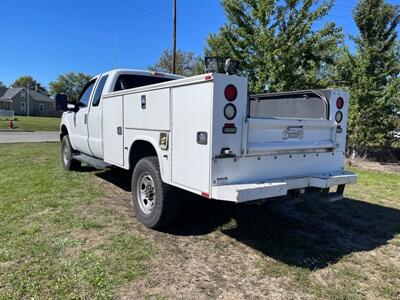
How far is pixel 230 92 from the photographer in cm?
337

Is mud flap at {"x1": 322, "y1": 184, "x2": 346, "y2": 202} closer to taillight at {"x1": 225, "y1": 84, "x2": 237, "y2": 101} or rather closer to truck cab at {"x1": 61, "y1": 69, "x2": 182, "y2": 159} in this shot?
taillight at {"x1": 225, "y1": 84, "x2": 237, "y2": 101}

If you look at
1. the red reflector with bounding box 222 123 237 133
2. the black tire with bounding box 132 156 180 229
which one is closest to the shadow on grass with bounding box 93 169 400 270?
the black tire with bounding box 132 156 180 229

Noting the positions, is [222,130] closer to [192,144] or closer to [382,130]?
[192,144]

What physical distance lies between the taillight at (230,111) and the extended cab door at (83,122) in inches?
154

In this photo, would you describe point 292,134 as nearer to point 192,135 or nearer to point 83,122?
point 192,135

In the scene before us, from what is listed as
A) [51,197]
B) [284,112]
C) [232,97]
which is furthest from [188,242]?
[51,197]

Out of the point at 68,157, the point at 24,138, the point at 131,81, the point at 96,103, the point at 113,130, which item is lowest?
the point at 24,138

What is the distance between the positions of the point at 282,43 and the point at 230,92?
10.0 m

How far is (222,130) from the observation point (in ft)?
11.0

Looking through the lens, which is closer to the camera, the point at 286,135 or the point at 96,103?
the point at 286,135

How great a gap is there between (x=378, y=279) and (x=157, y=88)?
119 inches

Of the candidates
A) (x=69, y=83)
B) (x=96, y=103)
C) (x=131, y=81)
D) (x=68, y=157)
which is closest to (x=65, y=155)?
(x=68, y=157)

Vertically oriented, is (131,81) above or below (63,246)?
above

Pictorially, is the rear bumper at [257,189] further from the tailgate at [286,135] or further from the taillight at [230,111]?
the taillight at [230,111]
